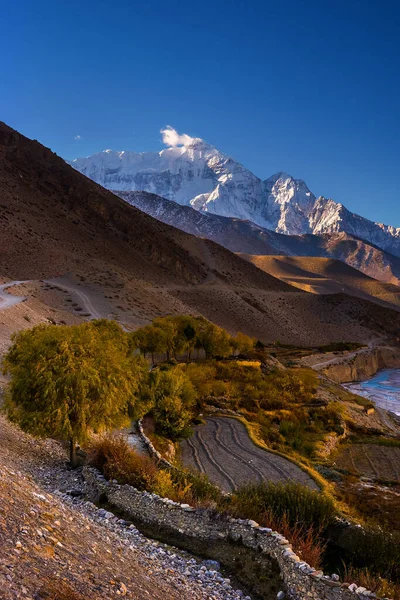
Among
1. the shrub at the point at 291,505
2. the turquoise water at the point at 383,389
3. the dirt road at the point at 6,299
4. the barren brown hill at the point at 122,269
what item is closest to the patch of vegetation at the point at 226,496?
the shrub at the point at 291,505

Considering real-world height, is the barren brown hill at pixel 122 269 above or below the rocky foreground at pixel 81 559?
above

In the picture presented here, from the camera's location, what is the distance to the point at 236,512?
12.8 m

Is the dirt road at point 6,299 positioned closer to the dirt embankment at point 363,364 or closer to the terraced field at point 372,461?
the terraced field at point 372,461

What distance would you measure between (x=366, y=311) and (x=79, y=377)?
5174 inches

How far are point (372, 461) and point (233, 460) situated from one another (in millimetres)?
13217

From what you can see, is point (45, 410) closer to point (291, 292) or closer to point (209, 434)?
point (209, 434)

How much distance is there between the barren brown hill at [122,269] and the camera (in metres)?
82.0

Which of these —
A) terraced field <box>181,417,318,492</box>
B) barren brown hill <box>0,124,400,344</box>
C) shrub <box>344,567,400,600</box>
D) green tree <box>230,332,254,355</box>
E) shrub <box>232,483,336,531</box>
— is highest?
barren brown hill <box>0,124,400,344</box>

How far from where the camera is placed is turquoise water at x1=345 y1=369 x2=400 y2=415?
69.5 m

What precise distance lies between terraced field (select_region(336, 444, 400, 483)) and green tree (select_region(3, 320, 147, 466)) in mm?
18470

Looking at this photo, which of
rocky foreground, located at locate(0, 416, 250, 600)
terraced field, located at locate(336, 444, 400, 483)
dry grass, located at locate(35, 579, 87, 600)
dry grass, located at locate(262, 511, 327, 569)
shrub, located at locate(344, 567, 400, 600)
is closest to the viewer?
dry grass, located at locate(35, 579, 87, 600)

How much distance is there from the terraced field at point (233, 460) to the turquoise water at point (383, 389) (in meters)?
44.6

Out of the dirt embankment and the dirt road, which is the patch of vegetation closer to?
the dirt road

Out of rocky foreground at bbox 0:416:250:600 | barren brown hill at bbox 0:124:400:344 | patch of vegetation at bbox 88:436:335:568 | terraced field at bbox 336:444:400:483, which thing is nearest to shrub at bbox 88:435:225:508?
patch of vegetation at bbox 88:436:335:568
